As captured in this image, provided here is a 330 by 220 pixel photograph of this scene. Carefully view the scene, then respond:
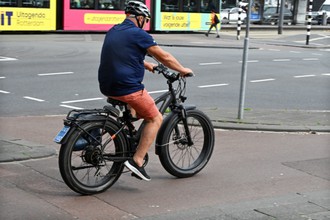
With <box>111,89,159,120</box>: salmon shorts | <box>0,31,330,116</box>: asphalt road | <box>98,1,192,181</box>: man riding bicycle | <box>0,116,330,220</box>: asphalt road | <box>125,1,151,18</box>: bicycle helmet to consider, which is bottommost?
<box>0,31,330,116</box>: asphalt road

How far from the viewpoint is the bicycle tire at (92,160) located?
5117 millimetres

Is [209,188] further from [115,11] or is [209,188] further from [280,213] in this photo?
[115,11]

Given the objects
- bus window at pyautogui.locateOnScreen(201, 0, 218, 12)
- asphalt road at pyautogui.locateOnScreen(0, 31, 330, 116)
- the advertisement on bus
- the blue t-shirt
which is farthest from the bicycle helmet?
bus window at pyautogui.locateOnScreen(201, 0, 218, 12)

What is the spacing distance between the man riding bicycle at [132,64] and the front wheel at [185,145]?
0.37 meters

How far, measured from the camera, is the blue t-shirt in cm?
532

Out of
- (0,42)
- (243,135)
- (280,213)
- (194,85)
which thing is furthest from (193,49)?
(280,213)

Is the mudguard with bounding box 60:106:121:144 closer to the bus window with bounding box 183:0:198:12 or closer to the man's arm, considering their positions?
the man's arm

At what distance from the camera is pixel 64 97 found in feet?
38.4

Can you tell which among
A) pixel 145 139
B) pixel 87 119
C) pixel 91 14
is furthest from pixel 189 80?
pixel 91 14

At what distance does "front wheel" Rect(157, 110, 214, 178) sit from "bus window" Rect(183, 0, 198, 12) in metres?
27.8

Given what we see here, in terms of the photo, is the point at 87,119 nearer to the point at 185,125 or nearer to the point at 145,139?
the point at 145,139

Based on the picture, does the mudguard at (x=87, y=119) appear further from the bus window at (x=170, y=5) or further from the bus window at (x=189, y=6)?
the bus window at (x=189, y=6)

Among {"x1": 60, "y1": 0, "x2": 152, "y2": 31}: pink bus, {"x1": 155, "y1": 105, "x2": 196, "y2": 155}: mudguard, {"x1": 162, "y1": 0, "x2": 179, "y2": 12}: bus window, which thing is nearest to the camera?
{"x1": 155, "y1": 105, "x2": 196, "y2": 155}: mudguard

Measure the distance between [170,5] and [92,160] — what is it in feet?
92.4
